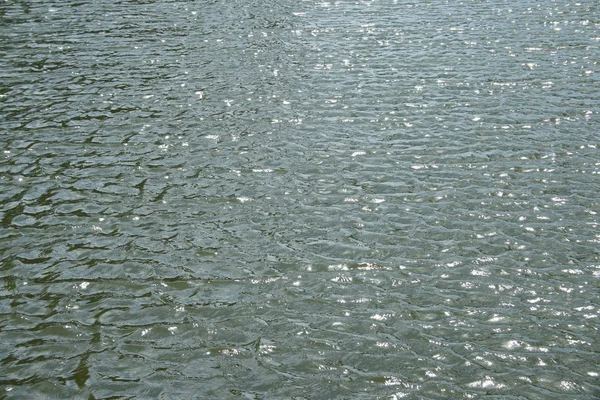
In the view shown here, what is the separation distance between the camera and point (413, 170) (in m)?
25.0

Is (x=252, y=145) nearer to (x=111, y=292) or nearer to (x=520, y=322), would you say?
(x=111, y=292)

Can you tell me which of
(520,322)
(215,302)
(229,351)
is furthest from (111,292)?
(520,322)

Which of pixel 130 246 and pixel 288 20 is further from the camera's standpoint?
pixel 288 20

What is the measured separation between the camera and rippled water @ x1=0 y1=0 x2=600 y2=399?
15.1m

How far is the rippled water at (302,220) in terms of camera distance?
15.1 metres

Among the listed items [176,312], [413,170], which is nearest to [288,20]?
[413,170]

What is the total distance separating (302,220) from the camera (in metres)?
21.7

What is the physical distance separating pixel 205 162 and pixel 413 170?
8459mm

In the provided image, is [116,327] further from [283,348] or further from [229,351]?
[283,348]

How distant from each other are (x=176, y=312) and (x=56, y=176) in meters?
10.8

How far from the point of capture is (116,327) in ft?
53.9

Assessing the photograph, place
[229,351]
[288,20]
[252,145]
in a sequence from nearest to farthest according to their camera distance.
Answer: [229,351]
[252,145]
[288,20]

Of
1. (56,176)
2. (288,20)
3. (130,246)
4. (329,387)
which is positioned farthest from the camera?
(288,20)

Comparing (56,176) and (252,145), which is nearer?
(56,176)
